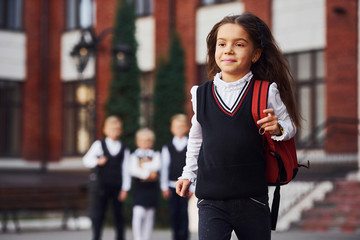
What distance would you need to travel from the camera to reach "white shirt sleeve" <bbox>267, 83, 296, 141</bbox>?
3777 millimetres

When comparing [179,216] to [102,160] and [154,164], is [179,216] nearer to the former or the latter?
[154,164]

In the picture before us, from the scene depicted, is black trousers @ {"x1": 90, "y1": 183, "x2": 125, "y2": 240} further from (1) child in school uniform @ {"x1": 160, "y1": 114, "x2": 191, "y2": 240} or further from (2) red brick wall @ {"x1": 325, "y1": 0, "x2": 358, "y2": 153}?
(2) red brick wall @ {"x1": 325, "y1": 0, "x2": 358, "y2": 153}

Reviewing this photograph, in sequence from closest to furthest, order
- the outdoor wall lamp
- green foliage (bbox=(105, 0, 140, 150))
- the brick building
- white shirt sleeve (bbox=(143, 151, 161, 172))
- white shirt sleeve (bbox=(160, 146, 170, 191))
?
white shirt sleeve (bbox=(143, 151, 161, 172)) → white shirt sleeve (bbox=(160, 146, 170, 191)) → the outdoor wall lamp → green foliage (bbox=(105, 0, 140, 150)) → the brick building

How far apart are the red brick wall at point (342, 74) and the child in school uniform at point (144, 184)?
932cm

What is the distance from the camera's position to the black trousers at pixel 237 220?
382 cm

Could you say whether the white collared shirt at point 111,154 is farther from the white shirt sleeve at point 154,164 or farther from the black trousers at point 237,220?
the black trousers at point 237,220

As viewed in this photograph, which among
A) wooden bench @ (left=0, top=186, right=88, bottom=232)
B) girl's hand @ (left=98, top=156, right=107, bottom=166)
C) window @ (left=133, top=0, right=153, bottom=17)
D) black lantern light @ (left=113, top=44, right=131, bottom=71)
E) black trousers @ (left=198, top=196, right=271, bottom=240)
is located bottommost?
wooden bench @ (left=0, top=186, right=88, bottom=232)

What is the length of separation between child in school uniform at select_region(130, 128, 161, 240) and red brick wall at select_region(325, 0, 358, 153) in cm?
932

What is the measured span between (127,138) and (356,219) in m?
5.35

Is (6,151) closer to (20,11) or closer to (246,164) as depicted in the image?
(20,11)

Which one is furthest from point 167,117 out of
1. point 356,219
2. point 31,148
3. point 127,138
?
point 31,148

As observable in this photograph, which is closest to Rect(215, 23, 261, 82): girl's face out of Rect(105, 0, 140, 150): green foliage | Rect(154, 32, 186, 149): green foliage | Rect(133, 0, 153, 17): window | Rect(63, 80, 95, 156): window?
Rect(105, 0, 140, 150): green foliage

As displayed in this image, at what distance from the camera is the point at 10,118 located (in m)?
27.1

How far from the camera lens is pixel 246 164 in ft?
12.5
